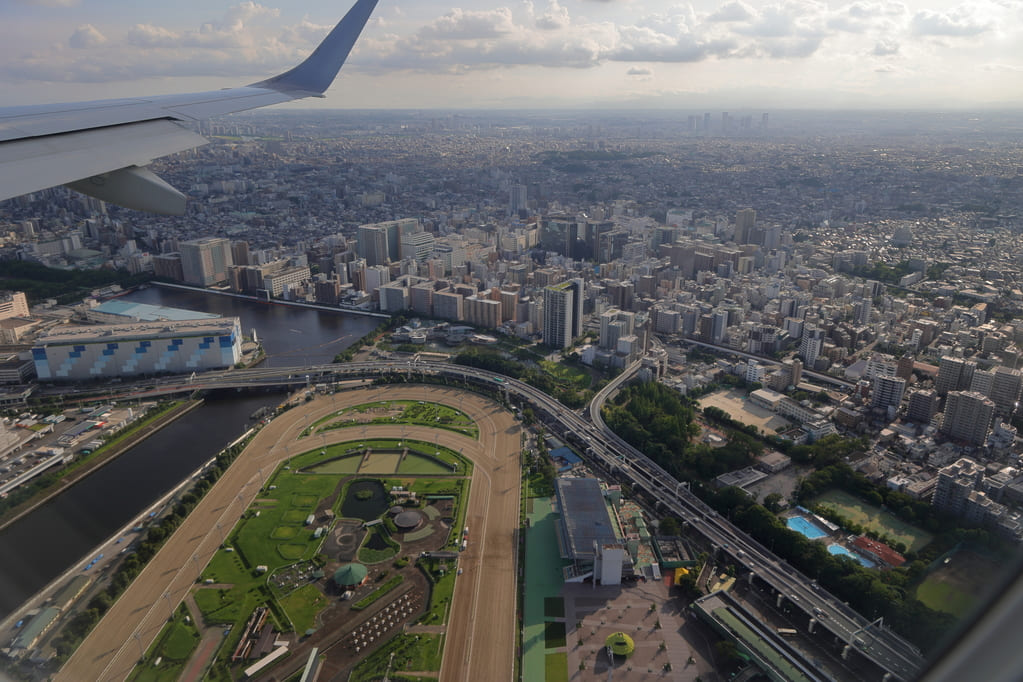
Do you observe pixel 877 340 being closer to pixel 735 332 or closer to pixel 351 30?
pixel 735 332

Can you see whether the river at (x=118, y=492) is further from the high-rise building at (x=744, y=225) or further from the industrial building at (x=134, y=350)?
the high-rise building at (x=744, y=225)

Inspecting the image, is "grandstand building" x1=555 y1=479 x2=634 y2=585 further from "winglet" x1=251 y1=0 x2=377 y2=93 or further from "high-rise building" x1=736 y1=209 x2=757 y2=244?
"high-rise building" x1=736 y1=209 x2=757 y2=244

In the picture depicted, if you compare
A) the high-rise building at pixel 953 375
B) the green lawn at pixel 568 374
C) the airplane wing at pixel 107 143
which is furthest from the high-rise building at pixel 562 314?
the airplane wing at pixel 107 143

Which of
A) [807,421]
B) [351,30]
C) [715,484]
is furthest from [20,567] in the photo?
[807,421]

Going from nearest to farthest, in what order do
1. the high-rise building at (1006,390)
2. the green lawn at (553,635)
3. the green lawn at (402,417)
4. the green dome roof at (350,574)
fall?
the green lawn at (553,635), the green dome roof at (350,574), the high-rise building at (1006,390), the green lawn at (402,417)

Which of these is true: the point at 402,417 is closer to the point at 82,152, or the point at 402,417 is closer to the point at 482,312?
the point at 482,312

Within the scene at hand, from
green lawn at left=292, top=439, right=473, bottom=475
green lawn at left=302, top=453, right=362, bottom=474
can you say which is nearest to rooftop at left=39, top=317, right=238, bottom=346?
green lawn at left=292, top=439, right=473, bottom=475

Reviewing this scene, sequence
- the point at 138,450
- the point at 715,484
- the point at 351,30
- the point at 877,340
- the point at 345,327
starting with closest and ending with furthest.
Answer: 1. the point at 351,30
2. the point at 715,484
3. the point at 138,450
4. the point at 877,340
5. the point at 345,327
